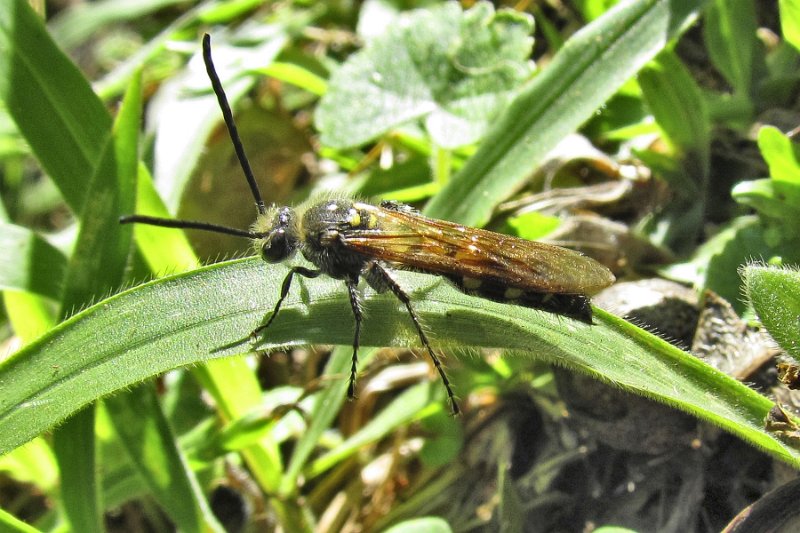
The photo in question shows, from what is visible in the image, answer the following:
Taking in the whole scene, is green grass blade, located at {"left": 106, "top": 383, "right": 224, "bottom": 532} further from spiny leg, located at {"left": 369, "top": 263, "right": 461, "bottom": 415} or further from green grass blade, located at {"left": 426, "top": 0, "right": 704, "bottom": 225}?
green grass blade, located at {"left": 426, "top": 0, "right": 704, "bottom": 225}

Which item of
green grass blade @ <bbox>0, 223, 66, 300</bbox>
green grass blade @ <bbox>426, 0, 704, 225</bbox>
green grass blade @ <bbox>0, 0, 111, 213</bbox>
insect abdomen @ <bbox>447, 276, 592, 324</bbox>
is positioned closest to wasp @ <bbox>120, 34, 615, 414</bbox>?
insect abdomen @ <bbox>447, 276, 592, 324</bbox>

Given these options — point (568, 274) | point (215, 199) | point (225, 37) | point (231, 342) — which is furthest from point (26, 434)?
point (225, 37)

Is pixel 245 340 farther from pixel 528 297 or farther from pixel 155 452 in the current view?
pixel 528 297

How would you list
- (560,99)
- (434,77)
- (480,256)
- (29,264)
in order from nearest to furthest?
(480,256) < (29,264) < (560,99) < (434,77)

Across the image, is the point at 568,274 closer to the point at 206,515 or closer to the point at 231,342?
the point at 231,342

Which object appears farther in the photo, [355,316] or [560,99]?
[560,99]

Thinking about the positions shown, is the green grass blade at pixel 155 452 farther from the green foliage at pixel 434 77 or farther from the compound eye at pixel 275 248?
the green foliage at pixel 434 77

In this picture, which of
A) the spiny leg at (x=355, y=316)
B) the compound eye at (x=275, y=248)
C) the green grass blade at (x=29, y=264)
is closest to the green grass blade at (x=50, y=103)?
the green grass blade at (x=29, y=264)

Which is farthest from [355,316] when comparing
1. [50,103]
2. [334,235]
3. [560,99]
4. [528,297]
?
[50,103]

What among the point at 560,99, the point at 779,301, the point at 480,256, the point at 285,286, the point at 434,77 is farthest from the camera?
the point at 434,77
